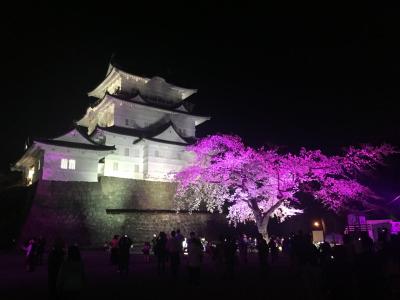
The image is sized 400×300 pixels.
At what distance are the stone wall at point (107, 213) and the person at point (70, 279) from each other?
23281 millimetres

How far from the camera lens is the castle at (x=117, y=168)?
29.9 metres

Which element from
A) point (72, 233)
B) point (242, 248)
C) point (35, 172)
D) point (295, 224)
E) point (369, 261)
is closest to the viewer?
point (369, 261)

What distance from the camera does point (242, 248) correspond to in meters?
18.9

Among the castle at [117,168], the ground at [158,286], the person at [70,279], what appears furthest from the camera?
the castle at [117,168]

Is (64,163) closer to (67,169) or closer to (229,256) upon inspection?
(67,169)

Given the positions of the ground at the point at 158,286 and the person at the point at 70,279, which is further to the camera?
the ground at the point at 158,286

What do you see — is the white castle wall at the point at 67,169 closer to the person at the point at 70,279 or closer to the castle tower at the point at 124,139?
the castle tower at the point at 124,139

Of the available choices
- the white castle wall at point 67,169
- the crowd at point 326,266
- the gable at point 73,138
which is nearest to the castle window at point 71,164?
the white castle wall at point 67,169

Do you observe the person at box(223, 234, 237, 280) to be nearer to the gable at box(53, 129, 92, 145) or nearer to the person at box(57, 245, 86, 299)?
the person at box(57, 245, 86, 299)

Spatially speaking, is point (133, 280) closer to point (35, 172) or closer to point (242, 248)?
point (242, 248)

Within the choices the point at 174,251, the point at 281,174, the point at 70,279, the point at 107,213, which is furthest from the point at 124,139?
the point at 70,279

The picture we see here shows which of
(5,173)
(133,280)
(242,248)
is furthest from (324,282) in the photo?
(5,173)

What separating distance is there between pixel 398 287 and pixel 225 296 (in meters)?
4.34

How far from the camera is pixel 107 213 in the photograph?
31688 millimetres
